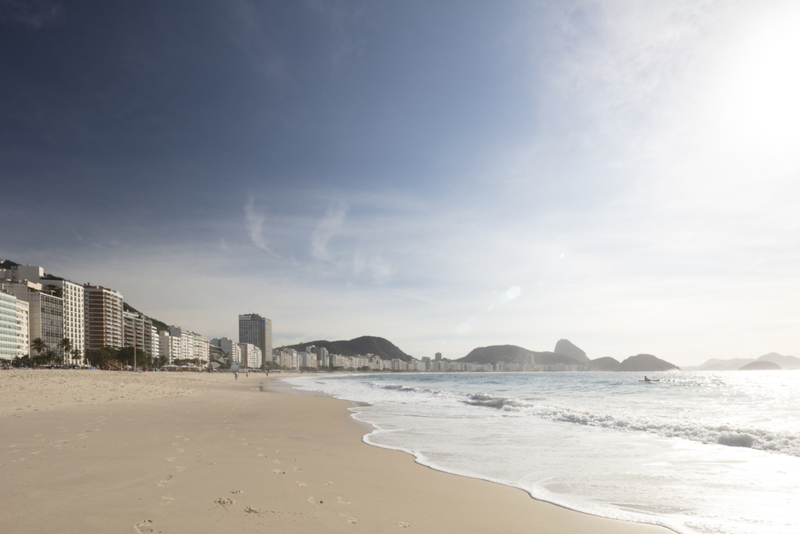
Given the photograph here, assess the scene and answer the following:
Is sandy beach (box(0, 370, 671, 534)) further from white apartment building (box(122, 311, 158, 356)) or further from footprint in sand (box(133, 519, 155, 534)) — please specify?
white apartment building (box(122, 311, 158, 356))

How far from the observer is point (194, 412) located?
50.2 feet

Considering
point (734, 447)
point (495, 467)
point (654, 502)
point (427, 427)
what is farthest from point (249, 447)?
point (734, 447)

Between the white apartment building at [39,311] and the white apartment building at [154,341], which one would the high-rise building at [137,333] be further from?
the white apartment building at [39,311]

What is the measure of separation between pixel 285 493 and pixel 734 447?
424 inches

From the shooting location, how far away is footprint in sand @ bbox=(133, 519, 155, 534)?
409 cm

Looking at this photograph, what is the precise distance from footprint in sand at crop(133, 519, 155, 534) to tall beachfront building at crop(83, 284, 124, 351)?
6895 inches

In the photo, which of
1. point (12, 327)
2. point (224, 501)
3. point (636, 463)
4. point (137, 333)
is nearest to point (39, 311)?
point (12, 327)

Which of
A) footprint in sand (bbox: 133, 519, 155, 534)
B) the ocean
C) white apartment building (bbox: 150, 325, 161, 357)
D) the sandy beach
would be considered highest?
footprint in sand (bbox: 133, 519, 155, 534)

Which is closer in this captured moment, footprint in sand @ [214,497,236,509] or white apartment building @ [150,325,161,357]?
footprint in sand @ [214,497,236,509]

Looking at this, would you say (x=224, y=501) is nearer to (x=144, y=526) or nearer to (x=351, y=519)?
(x=144, y=526)

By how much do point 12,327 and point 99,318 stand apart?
145 ft

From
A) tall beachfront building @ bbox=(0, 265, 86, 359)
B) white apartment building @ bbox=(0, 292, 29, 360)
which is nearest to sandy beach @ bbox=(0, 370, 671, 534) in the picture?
white apartment building @ bbox=(0, 292, 29, 360)

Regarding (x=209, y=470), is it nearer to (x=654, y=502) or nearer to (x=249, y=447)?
(x=249, y=447)

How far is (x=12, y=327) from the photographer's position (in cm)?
10775
